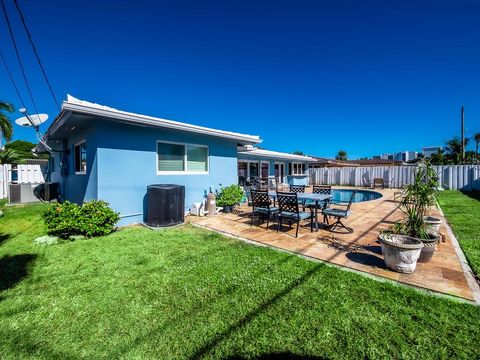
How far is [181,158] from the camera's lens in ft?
26.8

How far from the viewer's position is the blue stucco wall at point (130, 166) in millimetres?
6195

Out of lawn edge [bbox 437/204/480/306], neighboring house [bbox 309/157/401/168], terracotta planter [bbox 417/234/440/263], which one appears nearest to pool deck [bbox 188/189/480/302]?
lawn edge [bbox 437/204/480/306]

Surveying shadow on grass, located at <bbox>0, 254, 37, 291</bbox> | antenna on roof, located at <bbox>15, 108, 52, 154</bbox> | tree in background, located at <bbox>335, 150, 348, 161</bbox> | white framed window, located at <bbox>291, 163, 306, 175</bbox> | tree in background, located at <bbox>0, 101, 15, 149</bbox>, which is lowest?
shadow on grass, located at <bbox>0, 254, 37, 291</bbox>

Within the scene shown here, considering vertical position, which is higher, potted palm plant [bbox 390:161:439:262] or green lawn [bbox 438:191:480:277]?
potted palm plant [bbox 390:161:439:262]

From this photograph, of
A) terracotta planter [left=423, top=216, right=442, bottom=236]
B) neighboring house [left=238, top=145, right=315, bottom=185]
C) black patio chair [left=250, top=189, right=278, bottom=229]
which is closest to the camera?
terracotta planter [left=423, top=216, right=442, bottom=236]

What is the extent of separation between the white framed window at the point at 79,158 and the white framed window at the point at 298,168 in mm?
17058

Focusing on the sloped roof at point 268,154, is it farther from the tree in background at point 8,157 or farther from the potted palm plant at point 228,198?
the tree in background at point 8,157

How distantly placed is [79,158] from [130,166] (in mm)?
3258

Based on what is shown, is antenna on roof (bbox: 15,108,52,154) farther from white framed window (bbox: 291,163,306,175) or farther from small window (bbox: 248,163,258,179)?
white framed window (bbox: 291,163,306,175)

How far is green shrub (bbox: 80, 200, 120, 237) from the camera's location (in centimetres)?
533

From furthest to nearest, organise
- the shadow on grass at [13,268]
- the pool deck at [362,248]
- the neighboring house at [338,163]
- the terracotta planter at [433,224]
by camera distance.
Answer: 1. the neighboring house at [338,163]
2. the terracotta planter at [433,224]
3. the shadow on grass at [13,268]
4. the pool deck at [362,248]

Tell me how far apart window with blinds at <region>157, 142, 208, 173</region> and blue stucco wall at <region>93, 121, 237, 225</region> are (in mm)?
225

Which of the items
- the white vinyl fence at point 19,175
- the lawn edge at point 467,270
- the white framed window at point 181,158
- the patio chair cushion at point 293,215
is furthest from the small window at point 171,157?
the white vinyl fence at point 19,175

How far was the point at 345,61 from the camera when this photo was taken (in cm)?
1351
